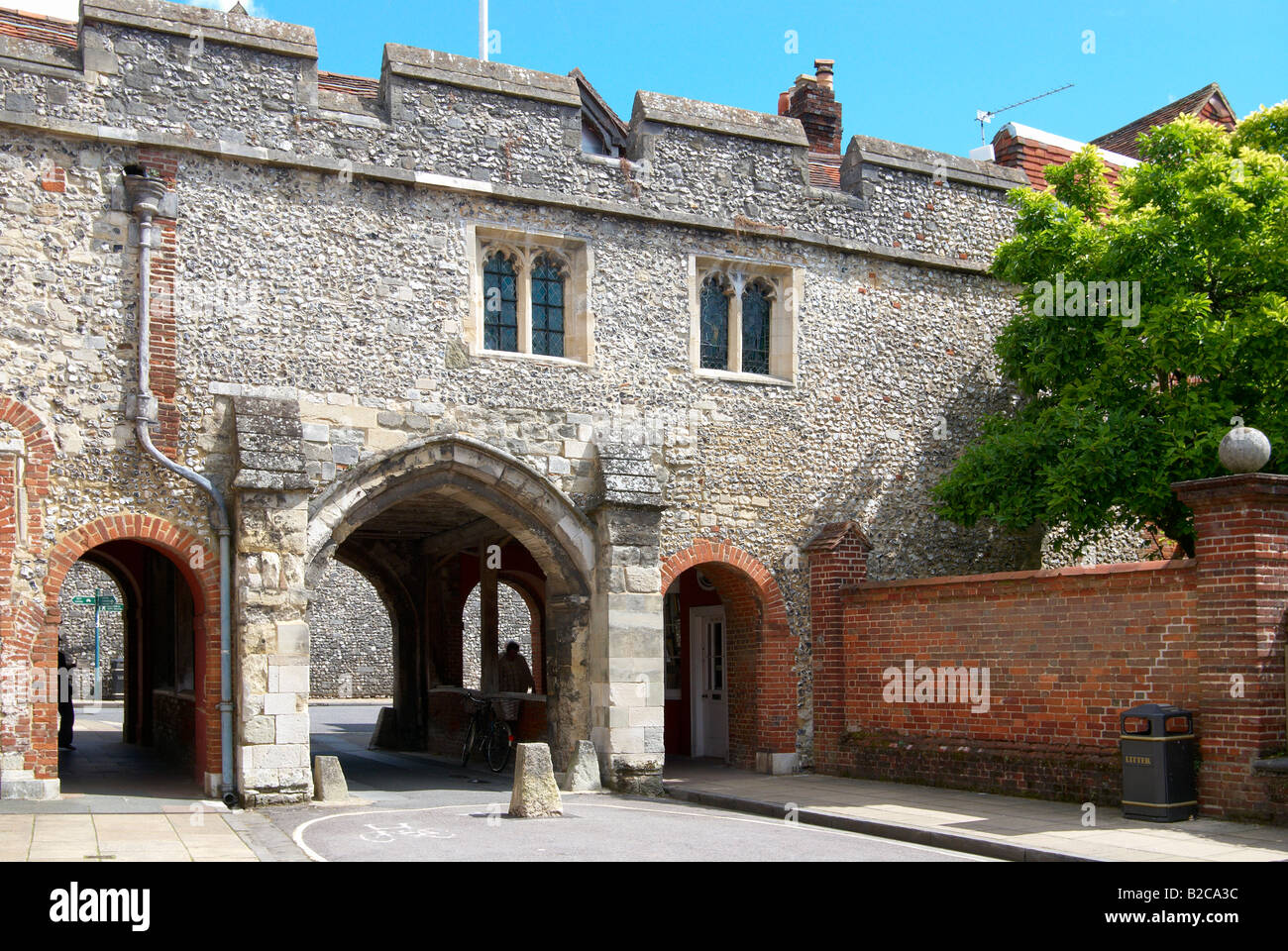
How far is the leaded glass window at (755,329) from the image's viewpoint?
14695 millimetres

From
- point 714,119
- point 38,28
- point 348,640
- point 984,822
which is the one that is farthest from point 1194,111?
point 348,640

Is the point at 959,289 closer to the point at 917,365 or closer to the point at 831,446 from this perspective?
the point at 917,365

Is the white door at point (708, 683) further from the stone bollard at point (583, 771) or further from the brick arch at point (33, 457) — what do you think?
the brick arch at point (33, 457)

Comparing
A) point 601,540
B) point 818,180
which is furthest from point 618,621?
point 818,180

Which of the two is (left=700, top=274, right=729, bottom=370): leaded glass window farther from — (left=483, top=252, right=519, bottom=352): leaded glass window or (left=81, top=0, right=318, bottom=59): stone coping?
(left=81, top=0, right=318, bottom=59): stone coping

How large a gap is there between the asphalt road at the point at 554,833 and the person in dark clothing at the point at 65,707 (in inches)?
204

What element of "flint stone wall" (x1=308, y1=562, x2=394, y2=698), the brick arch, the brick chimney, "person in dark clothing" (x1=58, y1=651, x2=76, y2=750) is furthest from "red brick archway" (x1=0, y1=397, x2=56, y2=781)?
"flint stone wall" (x1=308, y1=562, x2=394, y2=698)

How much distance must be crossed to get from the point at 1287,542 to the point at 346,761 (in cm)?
1156

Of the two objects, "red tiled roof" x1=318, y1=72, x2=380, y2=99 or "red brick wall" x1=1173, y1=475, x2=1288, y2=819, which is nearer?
"red brick wall" x1=1173, y1=475, x2=1288, y2=819

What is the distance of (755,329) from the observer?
1476 cm

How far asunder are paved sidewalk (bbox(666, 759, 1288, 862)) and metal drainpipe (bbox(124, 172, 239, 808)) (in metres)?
4.45

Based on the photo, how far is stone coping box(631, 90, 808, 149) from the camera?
14.0m

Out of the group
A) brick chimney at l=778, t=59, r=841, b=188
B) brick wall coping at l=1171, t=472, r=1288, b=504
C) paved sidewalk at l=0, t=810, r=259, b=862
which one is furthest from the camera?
brick chimney at l=778, t=59, r=841, b=188

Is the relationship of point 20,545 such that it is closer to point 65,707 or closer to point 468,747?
point 468,747
